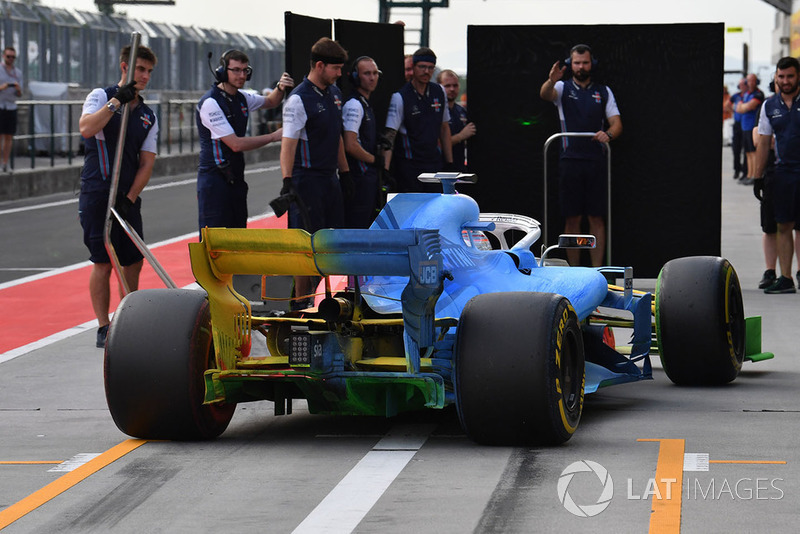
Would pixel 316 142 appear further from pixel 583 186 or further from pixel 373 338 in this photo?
pixel 373 338

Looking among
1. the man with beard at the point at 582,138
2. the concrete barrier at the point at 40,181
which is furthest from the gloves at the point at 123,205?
the concrete barrier at the point at 40,181

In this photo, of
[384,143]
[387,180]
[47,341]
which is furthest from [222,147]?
[384,143]

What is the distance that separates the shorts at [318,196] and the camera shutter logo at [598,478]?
184 inches

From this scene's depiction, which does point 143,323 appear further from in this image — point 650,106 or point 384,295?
point 650,106

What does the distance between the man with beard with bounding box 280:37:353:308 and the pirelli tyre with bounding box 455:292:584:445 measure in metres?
3.74

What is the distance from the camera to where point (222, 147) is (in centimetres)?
1133

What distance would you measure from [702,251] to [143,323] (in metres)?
7.76

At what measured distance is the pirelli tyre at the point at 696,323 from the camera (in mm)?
8625

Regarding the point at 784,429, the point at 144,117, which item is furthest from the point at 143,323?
the point at 144,117

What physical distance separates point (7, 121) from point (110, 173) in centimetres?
1379

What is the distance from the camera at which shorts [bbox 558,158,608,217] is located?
13688 mm

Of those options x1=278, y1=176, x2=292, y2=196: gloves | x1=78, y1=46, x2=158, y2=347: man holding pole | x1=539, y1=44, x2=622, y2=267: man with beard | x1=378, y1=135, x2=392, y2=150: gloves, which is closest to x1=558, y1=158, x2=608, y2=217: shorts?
x1=539, y1=44, x2=622, y2=267: man with beard

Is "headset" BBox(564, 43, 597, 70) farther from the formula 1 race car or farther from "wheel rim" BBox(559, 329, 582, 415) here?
"wheel rim" BBox(559, 329, 582, 415)

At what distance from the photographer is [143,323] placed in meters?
7.29
